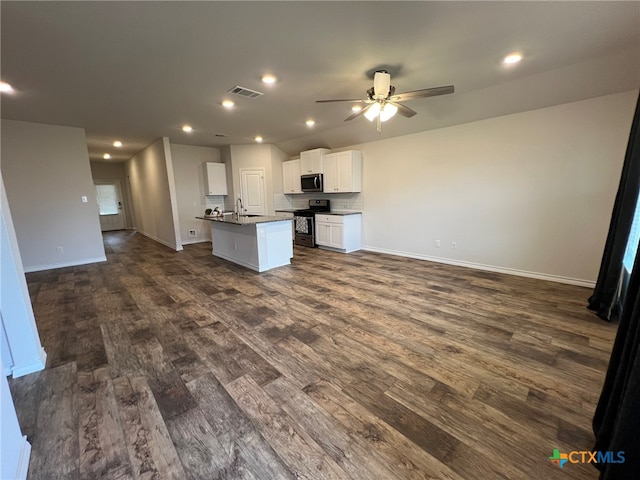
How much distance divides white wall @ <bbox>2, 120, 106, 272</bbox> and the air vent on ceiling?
3931 mm

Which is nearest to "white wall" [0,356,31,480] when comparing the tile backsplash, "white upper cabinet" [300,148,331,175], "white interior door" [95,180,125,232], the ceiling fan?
the ceiling fan

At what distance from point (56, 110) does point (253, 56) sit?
3.71m

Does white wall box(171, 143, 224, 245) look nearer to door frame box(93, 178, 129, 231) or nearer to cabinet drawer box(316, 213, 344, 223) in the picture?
cabinet drawer box(316, 213, 344, 223)

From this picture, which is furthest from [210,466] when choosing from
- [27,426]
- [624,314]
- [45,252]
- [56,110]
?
Answer: [45,252]

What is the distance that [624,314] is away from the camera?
1.33 m

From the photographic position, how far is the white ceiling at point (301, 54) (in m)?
1.98

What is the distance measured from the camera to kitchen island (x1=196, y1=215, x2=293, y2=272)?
4.61 meters

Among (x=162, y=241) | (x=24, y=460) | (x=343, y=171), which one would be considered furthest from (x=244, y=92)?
(x=162, y=241)

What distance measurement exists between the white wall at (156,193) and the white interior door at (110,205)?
1.32 metres

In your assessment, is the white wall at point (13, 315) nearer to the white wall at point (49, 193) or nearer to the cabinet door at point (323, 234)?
the white wall at point (49, 193)

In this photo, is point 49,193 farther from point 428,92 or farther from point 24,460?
point 428,92

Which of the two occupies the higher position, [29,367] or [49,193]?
[49,193]

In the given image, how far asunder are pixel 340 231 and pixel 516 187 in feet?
10.9

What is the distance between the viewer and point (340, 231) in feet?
19.7
